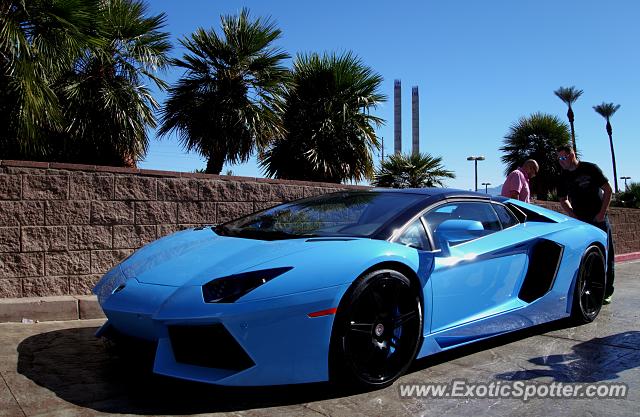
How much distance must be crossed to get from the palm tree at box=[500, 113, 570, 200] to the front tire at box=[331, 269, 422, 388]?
19.9 metres

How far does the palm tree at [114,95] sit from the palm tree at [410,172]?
730 centimetres

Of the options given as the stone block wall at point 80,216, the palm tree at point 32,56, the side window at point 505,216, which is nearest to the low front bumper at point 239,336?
the side window at point 505,216

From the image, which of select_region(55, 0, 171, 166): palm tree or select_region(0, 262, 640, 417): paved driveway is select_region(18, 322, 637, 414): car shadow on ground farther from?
select_region(55, 0, 171, 166): palm tree

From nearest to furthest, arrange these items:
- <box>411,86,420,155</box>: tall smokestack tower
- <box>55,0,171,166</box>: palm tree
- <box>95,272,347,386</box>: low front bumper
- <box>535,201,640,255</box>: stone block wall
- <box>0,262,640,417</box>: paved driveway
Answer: <box>95,272,347,386</box>: low front bumper
<box>0,262,640,417</box>: paved driveway
<box>55,0,171,166</box>: palm tree
<box>535,201,640,255</box>: stone block wall
<box>411,86,420,155</box>: tall smokestack tower

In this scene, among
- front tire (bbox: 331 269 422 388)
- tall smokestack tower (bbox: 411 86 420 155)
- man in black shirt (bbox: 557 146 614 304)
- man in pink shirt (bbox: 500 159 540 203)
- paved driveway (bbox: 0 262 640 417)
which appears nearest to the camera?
paved driveway (bbox: 0 262 640 417)

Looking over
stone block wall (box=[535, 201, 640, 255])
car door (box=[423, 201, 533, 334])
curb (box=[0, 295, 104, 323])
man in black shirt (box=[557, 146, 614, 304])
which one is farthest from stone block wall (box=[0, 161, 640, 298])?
stone block wall (box=[535, 201, 640, 255])

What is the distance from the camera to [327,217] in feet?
12.7

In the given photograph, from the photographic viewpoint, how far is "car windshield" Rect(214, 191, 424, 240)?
353 cm

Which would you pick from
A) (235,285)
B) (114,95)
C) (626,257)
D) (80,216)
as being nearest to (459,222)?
(235,285)

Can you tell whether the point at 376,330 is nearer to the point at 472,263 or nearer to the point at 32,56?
the point at 472,263

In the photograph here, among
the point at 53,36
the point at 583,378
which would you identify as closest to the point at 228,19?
the point at 53,36

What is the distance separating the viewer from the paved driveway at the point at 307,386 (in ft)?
9.40

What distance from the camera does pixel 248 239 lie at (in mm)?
3529

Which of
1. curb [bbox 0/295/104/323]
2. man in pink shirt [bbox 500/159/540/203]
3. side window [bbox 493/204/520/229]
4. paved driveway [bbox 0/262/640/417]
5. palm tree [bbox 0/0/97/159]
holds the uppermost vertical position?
palm tree [bbox 0/0/97/159]
